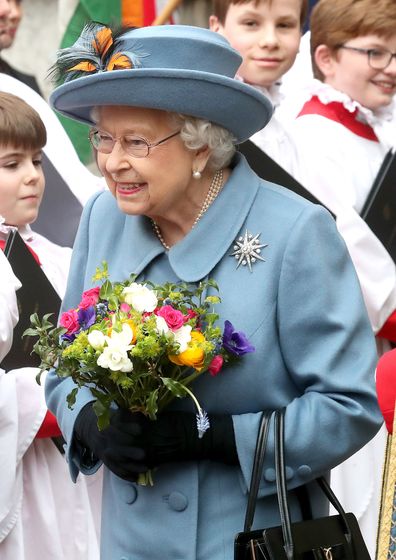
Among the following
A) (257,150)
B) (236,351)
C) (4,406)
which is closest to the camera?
(236,351)

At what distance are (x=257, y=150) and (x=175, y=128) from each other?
1918mm

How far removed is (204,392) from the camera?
3600 millimetres

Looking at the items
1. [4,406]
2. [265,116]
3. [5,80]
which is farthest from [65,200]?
[265,116]

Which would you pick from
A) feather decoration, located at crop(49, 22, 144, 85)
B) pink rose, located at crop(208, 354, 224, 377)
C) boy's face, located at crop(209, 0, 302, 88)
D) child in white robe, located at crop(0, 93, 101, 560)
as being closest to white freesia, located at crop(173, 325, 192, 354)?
pink rose, located at crop(208, 354, 224, 377)

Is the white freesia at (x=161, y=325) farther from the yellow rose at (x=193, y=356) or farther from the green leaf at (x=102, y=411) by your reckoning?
the green leaf at (x=102, y=411)

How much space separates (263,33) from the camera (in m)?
5.79

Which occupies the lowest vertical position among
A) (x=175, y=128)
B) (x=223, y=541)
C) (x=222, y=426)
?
(x=223, y=541)

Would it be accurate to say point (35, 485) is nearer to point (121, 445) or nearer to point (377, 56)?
point (121, 445)

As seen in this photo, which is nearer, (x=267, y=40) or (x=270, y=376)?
(x=270, y=376)

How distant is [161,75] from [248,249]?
50 cm

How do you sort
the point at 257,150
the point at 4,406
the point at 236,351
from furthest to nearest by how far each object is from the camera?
1. the point at 257,150
2. the point at 4,406
3. the point at 236,351

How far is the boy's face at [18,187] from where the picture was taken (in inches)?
197

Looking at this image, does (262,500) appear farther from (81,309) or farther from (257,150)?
(257,150)

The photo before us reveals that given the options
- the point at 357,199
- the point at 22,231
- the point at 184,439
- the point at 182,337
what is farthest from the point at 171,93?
the point at 357,199
